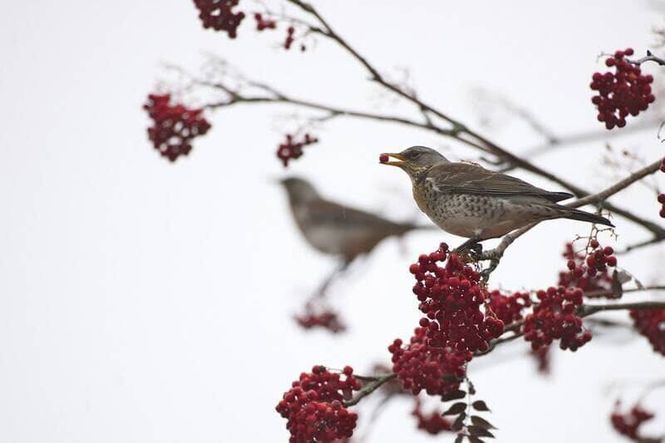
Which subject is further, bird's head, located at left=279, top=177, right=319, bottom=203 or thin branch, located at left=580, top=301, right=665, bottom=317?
bird's head, located at left=279, top=177, right=319, bottom=203

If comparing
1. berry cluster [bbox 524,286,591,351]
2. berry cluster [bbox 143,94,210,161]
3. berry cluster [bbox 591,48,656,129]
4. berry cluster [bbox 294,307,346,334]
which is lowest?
berry cluster [bbox 524,286,591,351]

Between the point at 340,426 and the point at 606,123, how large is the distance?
1362mm

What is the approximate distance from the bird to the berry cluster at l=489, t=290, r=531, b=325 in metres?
0.25

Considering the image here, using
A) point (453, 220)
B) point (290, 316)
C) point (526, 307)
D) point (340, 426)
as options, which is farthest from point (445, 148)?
point (290, 316)

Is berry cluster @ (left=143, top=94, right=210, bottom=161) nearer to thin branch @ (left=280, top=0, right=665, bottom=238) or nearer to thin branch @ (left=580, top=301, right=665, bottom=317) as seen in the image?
thin branch @ (left=280, top=0, right=665, bottom=238)

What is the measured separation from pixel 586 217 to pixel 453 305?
27.3 inches

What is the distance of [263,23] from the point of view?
13.4ft

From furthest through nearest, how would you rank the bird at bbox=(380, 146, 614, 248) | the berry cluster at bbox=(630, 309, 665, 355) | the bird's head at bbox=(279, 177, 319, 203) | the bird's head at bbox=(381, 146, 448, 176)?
the bird's head at bbox=(279, 177, 319, 203), the bird's head at bbox=(381, 146, 448, 176), the berry cluster at bbox=(630, 309, 665, 355), the bird at bbox=(380, 146, 614, 248)

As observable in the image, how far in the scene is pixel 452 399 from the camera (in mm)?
2982

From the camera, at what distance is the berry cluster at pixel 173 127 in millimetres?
4379

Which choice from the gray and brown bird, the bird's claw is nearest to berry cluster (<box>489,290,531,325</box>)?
the bird's claw

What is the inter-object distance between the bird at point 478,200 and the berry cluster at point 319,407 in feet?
2.15

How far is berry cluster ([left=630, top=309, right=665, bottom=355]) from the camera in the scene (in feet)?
12.4

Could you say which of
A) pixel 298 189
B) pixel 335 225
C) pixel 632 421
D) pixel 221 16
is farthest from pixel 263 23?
pixel 298 189
